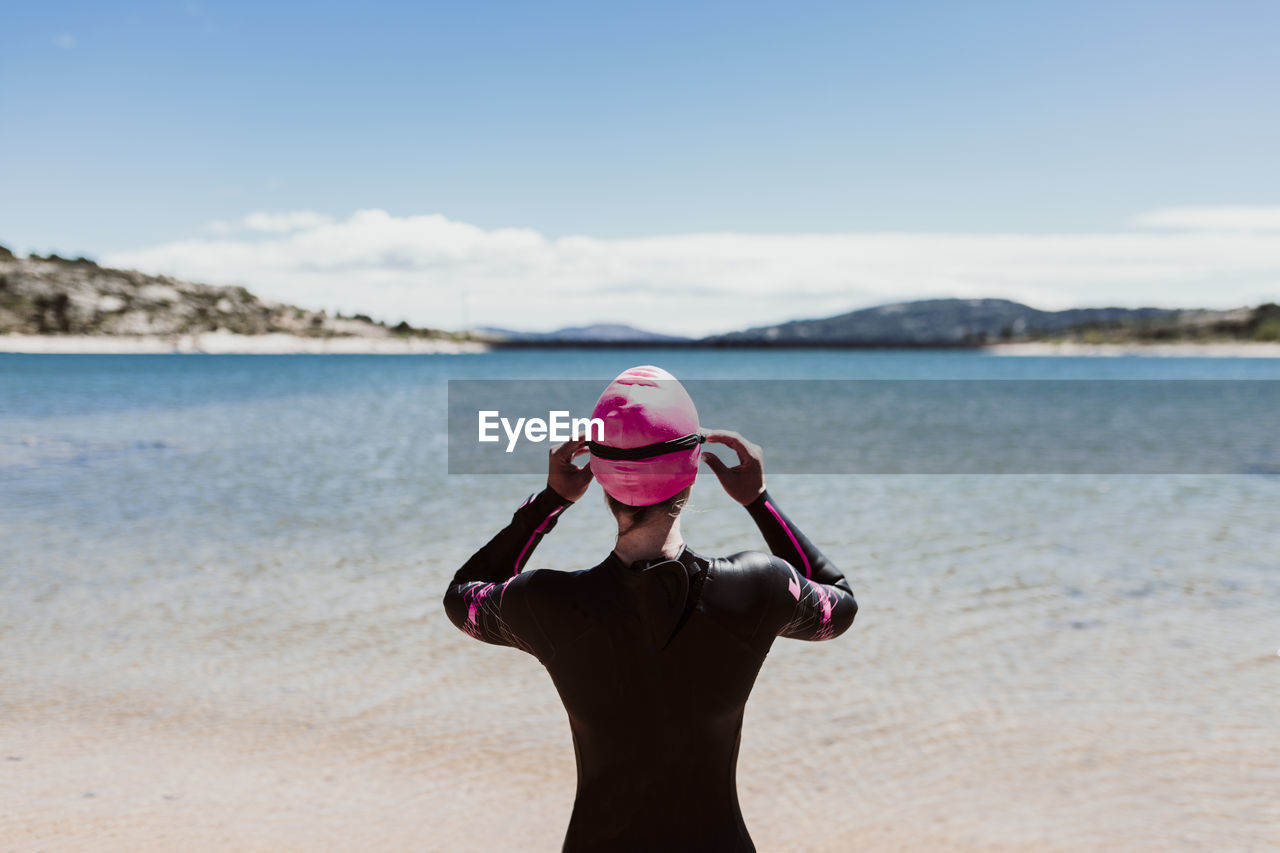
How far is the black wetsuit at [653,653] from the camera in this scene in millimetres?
2066

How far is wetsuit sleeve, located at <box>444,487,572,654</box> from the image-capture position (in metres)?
2.14

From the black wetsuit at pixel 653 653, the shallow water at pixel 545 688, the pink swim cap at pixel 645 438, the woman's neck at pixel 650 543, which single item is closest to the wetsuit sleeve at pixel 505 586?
the black wetsuit at pixel 653 653

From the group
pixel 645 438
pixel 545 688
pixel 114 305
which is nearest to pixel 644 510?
pixel 645 438

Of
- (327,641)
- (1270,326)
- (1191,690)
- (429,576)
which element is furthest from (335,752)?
(1270,326)

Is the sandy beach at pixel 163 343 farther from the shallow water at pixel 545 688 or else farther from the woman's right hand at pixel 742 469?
the woman's right hand at pixel 742 469

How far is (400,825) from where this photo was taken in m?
5.19

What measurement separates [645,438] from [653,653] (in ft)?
1.65

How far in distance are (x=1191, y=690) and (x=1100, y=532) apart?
7.33 metres

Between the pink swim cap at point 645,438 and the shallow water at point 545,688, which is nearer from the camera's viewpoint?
the pink swim cap at point 645,438

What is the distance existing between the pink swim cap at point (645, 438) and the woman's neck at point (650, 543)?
0.28 ft

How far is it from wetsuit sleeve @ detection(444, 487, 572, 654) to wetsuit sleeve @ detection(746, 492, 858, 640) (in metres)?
0.53

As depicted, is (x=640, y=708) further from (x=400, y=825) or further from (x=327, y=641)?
(x=327, y=641)

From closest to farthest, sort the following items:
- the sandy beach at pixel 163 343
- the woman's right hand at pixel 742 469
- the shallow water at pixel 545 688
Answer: the woman's right hand at pixel 742 469
the shallow water at pixel 545 688
the sandy beach at pixel 163 343

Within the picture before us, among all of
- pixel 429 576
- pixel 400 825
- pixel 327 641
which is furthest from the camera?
pixel 429 576
